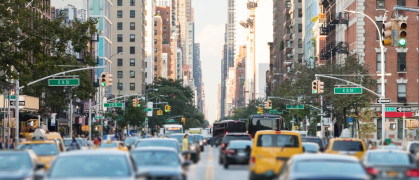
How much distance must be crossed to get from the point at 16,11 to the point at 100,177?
96.0 feet

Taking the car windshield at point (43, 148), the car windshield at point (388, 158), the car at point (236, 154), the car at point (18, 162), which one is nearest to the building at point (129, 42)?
the car at point (236, 154)

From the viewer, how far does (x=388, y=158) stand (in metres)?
24.0

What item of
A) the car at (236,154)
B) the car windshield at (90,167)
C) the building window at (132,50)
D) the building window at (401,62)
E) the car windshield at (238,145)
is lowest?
the car at (236,154)

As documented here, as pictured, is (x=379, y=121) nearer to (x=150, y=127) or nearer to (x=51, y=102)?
(x=51, y=102)

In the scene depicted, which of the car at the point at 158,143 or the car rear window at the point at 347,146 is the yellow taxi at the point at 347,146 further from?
the car at the point at 158,143

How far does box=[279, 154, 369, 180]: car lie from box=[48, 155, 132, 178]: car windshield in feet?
10.4

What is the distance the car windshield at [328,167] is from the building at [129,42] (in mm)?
169078

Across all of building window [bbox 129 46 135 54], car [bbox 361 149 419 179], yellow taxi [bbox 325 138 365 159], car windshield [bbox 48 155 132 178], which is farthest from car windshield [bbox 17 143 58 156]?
building window [bbox 129 46 135 54]

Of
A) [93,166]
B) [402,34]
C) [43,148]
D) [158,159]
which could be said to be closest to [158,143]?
[43,148]

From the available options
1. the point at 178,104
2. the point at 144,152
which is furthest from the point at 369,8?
the point at 178,104

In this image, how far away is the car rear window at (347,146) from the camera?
3253 cm

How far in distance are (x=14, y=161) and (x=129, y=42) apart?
548ft

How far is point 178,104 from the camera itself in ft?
603

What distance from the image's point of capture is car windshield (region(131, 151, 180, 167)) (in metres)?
24.0
